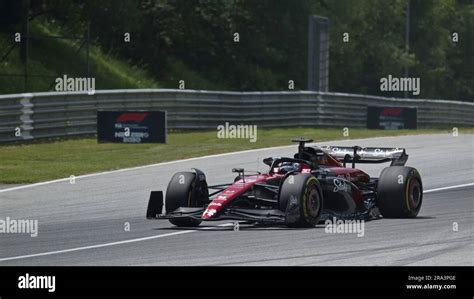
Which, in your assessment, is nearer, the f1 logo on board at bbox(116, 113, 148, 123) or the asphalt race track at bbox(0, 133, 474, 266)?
the asphalt race track at bbox(0, 133, 474, 266)

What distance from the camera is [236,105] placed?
35.4 meters

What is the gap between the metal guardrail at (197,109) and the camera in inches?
1107

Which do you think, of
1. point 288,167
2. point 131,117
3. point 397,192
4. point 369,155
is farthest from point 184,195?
point 131,117

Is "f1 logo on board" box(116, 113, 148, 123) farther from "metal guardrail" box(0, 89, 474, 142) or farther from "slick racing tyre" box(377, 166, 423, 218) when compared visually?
"slick racing tyre" box(377, 166, 423, 218)

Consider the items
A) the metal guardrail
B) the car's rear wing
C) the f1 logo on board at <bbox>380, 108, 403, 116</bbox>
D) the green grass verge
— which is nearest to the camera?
the car's rear wing

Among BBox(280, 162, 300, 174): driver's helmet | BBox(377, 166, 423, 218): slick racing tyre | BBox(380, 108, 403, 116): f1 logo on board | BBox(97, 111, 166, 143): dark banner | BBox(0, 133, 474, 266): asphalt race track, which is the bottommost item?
BBox(0, 133, 474, 266): asphalt race track

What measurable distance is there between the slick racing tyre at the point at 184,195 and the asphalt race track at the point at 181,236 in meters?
0.19

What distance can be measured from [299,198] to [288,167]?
1312mm

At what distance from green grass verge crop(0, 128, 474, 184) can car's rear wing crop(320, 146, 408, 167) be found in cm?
623

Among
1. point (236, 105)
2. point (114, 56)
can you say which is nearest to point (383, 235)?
point (236, 105)

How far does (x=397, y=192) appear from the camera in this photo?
16719 millimetres

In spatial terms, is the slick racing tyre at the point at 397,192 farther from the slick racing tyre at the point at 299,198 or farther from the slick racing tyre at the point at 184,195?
the slick racing tyre at the point at 184,195
